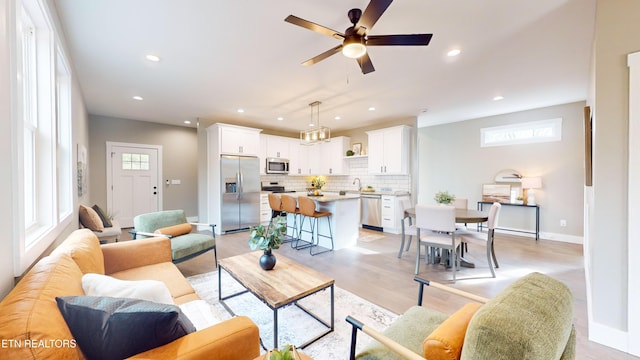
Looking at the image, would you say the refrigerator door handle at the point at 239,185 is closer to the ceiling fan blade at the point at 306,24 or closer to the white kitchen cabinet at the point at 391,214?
the white kitchen cabinet at the point at 391,214

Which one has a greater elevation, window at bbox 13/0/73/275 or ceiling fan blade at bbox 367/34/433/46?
ceiling fan blade at bbox 367/34/433/46

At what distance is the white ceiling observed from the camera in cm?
206

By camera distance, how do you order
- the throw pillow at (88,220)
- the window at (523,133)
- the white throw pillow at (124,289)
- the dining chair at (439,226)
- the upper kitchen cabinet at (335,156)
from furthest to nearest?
1. the upper kitchen cabinet at (335,156)
2. the window at (523,133)
3. the throw pillow at (88,220)
4. the dining chair at (439,226)
5. the white throw pillow at (124,289)

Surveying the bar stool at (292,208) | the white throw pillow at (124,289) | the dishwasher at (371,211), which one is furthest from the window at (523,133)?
the white throw pillow at (124,289)

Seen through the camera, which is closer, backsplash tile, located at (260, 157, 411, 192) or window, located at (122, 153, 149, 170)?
window, located at (122, 153, 149, 170)

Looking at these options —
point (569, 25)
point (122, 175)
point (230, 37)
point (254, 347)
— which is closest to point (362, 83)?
point (230, 37)

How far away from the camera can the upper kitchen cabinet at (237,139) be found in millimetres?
5457

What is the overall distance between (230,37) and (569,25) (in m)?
3.23

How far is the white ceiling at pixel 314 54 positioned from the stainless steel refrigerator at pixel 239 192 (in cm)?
128

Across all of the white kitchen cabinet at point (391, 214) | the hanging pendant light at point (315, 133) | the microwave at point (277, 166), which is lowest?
the white kitchen cabinet at point (391, 214)

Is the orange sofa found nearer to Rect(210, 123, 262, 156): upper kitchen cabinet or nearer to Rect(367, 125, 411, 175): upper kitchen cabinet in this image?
Rect(210, 123, 262, 156): upper kitchen cabinet

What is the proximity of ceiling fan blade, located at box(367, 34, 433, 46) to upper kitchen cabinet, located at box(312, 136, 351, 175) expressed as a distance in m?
4.91

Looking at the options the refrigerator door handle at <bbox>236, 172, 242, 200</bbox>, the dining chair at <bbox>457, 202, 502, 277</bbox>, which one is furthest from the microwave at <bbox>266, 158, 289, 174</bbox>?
the dining chair at <bbox>457, 202, 502, 277</bbox>

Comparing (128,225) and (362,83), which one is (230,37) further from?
(128,225)
